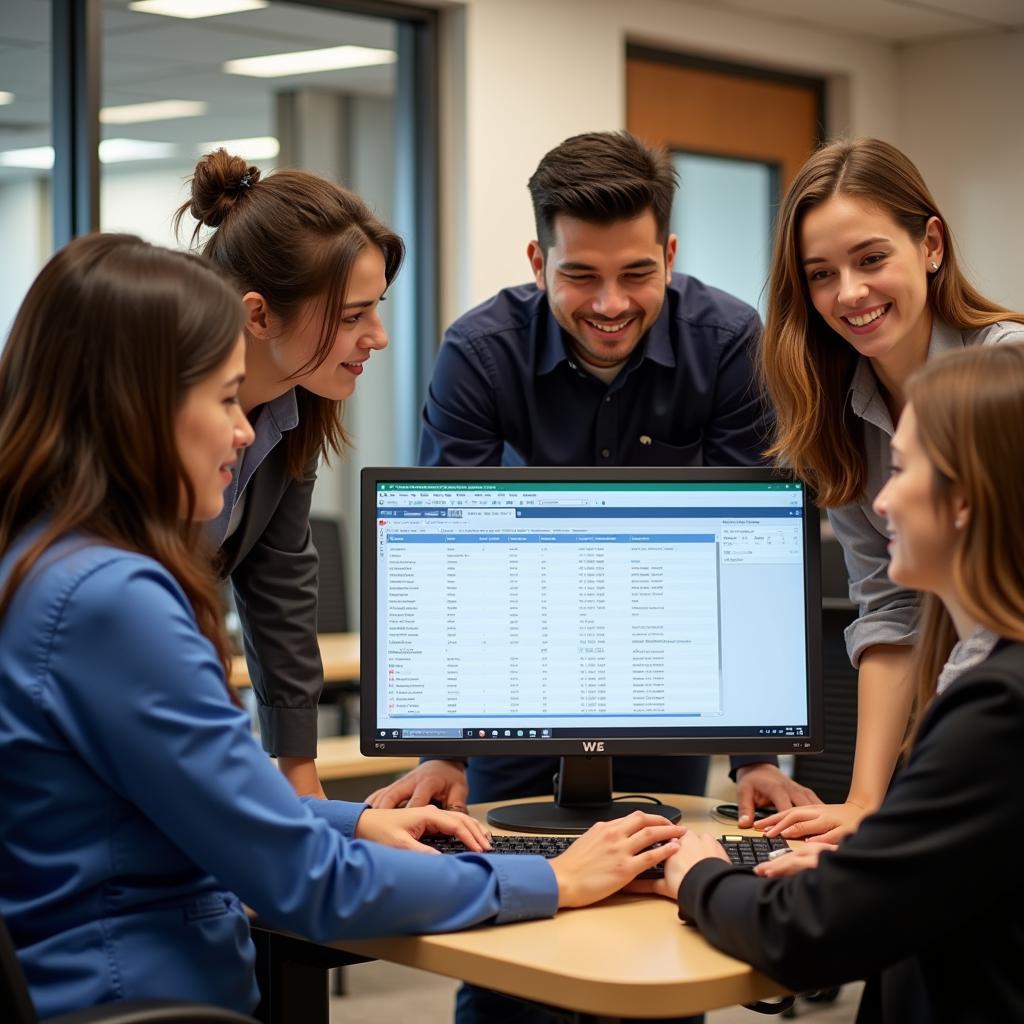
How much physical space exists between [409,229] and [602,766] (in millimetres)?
2981

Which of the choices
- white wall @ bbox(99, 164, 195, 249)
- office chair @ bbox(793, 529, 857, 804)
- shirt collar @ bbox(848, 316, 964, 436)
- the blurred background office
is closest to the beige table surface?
shirt collar @ bbox(848, 316, 964, 436)

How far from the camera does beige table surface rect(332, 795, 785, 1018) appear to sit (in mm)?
1276

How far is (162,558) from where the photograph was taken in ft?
4.34

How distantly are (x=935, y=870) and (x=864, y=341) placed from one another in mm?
804

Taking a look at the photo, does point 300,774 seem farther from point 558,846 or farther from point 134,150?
point 134,150

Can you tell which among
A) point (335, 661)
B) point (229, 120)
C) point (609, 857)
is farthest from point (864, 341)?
point (229, 120)

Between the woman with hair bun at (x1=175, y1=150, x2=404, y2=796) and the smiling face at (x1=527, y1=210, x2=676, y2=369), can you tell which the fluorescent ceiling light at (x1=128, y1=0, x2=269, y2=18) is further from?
the woman with hair bun at (x1=175, y1=150, x2=404, y2=796)

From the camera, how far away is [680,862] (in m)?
1.53

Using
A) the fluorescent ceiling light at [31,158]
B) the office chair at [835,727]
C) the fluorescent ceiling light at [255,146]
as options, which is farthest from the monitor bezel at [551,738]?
the fluorescent ceiling light at [255,146]

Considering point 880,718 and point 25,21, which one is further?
point 25,21

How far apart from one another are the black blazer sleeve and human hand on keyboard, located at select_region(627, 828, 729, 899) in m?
0.22

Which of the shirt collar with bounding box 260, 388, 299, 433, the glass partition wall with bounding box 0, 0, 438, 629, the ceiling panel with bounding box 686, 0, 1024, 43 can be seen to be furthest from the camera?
the ceiling panel with bounding box 686, 0, 1024, 43

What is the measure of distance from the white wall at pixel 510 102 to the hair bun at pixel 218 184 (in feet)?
8.60

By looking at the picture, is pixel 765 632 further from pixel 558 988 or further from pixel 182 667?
pixel 182 667
